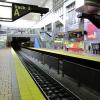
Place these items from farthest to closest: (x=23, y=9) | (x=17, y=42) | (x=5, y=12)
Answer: (x=17, y=42), (x=5, y=12), (x=23, y=9)

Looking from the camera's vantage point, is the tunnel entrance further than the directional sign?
Yes

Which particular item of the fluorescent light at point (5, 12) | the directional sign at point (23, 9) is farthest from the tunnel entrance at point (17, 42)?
the directional sign at point (23, 9)

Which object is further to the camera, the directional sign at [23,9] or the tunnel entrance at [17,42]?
the tunnel entrance at [17,42]

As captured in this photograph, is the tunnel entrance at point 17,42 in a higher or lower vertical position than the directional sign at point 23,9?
lower

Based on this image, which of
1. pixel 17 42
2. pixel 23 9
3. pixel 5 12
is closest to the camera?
pixel 23 9

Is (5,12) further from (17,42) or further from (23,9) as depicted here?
(17,42)

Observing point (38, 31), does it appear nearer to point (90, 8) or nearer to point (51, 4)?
point (51, 4)

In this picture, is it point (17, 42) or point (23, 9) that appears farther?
point (17, 42)

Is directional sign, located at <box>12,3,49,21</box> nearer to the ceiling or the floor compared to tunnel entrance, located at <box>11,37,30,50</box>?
nearer to the ceiling

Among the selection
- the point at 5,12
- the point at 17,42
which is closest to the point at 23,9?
the point at 5,12

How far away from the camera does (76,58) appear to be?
43.7 feet

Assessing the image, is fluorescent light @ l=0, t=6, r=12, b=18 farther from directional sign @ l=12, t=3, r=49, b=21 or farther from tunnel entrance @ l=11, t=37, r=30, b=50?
tunnel entrance @ l=11, t=37, r=30, b=50

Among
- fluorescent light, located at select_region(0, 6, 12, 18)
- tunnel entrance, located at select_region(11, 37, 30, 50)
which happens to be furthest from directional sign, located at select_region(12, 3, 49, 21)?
tunnel entrance, located at select_region(11, 37, 30, 50)

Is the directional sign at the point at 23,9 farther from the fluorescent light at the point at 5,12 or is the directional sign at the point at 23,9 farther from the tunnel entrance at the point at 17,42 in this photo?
the tunnel entrance at the point at 17,42
